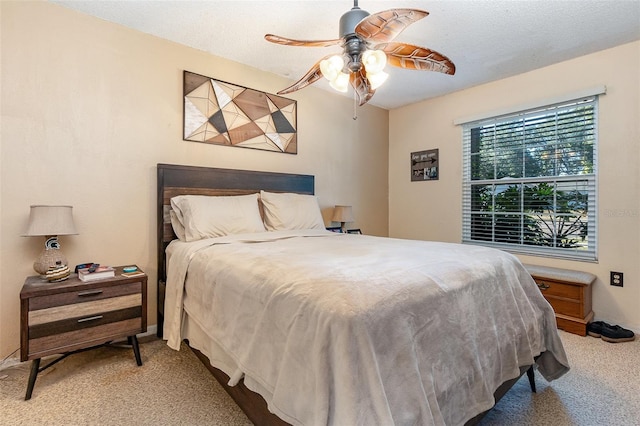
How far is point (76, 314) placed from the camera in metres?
1.87

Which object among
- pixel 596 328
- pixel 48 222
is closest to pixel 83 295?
pixel 48 222

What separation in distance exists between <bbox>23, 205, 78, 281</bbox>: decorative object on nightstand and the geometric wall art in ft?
3.76

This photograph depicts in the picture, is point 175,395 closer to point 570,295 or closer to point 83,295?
point 83,295

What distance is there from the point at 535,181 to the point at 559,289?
116 centimetres

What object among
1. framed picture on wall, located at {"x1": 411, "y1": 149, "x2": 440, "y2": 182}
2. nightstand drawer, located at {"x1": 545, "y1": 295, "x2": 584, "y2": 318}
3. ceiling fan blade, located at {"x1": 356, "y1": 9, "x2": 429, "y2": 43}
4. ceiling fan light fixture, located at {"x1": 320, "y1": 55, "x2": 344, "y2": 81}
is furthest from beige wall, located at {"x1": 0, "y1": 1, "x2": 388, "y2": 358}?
nightstand drawer, located at {"x1": 545, "y1": 295, "x2": 584, "y2": 318}

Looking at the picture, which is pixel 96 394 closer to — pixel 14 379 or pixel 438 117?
pixel 14 379

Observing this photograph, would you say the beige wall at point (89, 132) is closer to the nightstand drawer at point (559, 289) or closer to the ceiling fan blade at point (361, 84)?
the ceiling fan blade at point (361, 84)

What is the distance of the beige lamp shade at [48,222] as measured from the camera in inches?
75.0

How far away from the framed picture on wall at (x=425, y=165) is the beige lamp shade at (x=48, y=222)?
3.78 meters

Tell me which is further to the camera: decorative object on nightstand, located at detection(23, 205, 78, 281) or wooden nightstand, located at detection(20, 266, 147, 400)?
decorative object on nightstand, located at detection(23, 205, 78, 281)

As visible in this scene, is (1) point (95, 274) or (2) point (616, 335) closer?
(1) point (95, 274)

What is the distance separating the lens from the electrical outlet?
274cm

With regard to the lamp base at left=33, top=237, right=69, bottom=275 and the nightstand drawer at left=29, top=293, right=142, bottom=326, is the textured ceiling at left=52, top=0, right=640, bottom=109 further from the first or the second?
the nightstand drawer at left=29, top=293, right=142, bottom=326

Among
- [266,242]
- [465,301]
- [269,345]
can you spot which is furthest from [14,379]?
[465,301]
